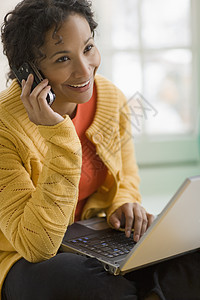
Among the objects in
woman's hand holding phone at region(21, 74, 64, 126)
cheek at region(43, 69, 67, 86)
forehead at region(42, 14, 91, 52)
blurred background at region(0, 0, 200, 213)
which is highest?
forehead at region(42, 14, 91, 52)

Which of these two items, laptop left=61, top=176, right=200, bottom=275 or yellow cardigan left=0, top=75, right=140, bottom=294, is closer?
laptop left=61, top=176, right=200, bottom=275

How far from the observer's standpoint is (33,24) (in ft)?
3.86

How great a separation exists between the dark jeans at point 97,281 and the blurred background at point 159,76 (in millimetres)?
1588

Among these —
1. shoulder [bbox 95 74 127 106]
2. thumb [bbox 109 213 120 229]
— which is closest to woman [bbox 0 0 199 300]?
thumb [bbox 109 213 120 229]

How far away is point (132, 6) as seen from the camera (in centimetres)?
272

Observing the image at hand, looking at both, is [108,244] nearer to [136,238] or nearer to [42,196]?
[136,238]

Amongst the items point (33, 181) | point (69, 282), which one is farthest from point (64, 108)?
point (69, 282)

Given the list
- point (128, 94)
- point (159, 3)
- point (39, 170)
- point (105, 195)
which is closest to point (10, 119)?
point (39, 170)

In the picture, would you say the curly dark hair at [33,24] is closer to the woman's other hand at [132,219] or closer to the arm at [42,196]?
the arm at [42,196]

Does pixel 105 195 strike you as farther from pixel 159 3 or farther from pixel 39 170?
pixel 159 3

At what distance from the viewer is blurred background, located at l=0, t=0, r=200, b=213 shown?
273cm

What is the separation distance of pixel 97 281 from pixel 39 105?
462mm

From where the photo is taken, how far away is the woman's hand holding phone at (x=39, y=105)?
3.77ft

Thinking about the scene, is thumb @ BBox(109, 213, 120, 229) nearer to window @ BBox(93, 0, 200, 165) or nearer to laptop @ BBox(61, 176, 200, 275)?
laptop @ BBox(61, 176, 200, 275)
